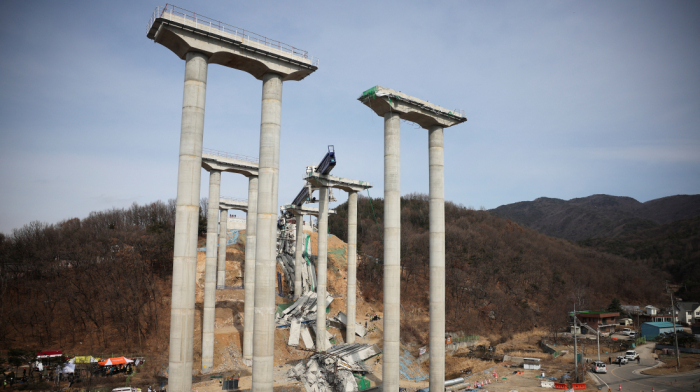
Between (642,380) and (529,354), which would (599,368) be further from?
(529,354)

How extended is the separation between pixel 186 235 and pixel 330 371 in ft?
63.3

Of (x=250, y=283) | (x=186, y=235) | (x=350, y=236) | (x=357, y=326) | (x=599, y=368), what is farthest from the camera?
(x=357, y=326)

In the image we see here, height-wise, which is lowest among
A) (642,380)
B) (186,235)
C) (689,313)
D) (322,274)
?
(689,313)

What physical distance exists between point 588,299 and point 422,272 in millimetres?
39846

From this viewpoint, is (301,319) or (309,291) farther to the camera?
(309,291)

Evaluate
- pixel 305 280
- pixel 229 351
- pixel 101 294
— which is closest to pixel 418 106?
pixel 229 351

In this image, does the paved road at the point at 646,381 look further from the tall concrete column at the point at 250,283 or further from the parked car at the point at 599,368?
the tall concrete column at the point at 250,283

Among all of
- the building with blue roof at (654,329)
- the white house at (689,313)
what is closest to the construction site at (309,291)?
the building with blue roof at (654,329)

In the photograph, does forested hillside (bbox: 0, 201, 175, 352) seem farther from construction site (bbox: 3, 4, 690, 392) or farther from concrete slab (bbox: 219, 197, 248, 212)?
concrete slab (bbox: 219, 197, 248, 212)

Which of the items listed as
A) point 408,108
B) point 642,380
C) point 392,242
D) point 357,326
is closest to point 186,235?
point 392,242

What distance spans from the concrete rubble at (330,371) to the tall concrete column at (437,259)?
7964 mm

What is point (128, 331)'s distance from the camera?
49312mm

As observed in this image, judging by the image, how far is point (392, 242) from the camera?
27.2 metres

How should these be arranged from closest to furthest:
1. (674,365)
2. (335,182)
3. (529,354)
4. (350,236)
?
1. (674,365)
2. (335,182)
3. (350,236)
4. (529,354)
